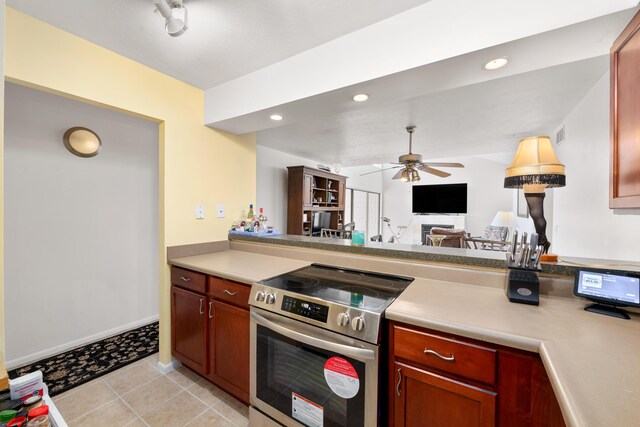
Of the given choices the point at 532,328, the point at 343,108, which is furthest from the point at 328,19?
the point at 532,328

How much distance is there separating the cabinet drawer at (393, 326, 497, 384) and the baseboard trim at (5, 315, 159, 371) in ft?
9.23

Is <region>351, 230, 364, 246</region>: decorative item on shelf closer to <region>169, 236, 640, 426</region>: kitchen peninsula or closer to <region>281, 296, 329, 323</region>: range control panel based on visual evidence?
<region>169, 236, 640, 426</region>: kitchen peninsula

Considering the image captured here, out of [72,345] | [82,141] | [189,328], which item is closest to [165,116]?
[82,141]

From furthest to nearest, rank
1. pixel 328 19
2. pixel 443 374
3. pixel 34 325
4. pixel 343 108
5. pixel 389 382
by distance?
pixel 34 325
pixel 343 108
pixel 328 19
pixel 389 382
pixel 443 374

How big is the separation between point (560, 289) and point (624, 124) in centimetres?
75

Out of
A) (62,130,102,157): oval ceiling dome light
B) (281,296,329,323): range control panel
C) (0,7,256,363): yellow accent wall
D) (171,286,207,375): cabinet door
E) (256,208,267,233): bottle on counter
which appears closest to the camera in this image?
(281,296,329,323): range control panel

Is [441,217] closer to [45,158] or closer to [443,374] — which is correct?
[443,374]

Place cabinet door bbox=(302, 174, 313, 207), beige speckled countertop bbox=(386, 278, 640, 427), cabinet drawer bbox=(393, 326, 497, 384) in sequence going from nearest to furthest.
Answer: beige speckled countertop bbox=(386, 278, 640, 427) < cabinet drawer bbox=(393, 326, 497, 384) < cabinet door bbox=(302, 174, 313, 207)

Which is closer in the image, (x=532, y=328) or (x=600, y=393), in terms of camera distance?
(x=600, y=393)

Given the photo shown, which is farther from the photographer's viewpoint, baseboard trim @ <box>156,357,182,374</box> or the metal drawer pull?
baseboard trim @ <box>156,357,182,374</box>

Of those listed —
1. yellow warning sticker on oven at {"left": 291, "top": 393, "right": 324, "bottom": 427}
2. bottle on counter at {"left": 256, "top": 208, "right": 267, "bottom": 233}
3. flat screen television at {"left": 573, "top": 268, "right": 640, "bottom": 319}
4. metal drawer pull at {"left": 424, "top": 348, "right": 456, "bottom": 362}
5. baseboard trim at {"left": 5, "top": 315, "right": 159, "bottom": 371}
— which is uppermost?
bottle on counter at {"left": 256, "top": 208, "right": 267, "bottom": 233}

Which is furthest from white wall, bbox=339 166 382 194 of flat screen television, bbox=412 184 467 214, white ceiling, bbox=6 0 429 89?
white ceiling, bbox=6 0 429 89

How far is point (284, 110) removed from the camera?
1962 mm

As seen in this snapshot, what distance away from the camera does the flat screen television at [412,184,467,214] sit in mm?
6656
